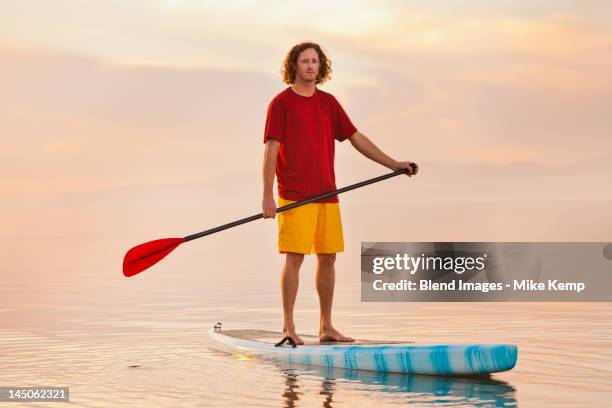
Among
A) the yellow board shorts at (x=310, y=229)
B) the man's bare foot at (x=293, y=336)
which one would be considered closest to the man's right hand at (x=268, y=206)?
the yellow board shorts at (x=310, y=229)

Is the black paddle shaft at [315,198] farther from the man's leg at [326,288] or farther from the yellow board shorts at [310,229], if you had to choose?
the man's leg at [326,288]

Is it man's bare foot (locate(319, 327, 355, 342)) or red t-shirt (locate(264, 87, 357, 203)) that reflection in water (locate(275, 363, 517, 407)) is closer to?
man's bare foot (locate(319, 327, 355, 342))

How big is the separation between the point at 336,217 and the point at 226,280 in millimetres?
15145

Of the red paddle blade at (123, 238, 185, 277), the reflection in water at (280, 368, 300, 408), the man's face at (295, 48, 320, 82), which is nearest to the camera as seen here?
the reflection in water at (280, 368, 300, 408)

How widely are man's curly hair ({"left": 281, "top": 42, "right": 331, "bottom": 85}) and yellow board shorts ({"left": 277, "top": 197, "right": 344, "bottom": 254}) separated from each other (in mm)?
1017

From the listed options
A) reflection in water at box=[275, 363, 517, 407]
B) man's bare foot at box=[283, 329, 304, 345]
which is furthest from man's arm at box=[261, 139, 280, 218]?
reflection in water at box=[275, 363, 517, 407]

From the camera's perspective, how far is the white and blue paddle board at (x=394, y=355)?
734 centimetres

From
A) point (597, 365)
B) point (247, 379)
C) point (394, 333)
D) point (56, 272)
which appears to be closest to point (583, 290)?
point (394, 333)

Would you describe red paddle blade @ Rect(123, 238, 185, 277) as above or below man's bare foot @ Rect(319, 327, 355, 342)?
above

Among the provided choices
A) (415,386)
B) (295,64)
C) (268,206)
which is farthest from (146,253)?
(415,386)

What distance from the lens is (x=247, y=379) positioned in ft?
24.6

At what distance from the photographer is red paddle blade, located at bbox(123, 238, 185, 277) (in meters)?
9.27

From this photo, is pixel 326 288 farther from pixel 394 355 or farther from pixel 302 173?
pixel 394 355

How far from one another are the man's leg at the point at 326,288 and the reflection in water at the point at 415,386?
2.42 ft
